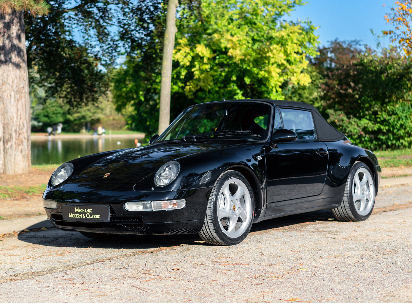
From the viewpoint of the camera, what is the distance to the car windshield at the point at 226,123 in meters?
6.39

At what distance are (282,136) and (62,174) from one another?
2462mm

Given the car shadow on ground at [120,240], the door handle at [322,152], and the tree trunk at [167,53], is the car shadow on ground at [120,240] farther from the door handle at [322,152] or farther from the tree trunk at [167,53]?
the tree trunk at [167,53]

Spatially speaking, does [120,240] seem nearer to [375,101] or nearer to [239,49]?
[239,49]

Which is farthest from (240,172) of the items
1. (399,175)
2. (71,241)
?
(399,175)

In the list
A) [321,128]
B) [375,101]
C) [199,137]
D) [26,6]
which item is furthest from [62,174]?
[375,101]

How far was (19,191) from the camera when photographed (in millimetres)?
9625

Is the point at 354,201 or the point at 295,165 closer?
the point at 295,165

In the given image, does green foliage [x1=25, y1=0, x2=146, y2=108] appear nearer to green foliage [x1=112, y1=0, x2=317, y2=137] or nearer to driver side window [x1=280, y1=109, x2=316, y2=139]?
green foliage [x1=112, y1=0, x2=317, y2=137]

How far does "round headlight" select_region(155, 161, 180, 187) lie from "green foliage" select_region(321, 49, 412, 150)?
71.9ft

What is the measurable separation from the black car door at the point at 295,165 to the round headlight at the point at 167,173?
3.93 feet

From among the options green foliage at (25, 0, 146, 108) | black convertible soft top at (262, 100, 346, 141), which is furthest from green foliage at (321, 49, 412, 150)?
black convertible soft top at (262, 100, 346, 141)

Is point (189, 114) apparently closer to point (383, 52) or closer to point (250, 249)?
point (250, 249)

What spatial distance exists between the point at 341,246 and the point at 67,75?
15.0 meters

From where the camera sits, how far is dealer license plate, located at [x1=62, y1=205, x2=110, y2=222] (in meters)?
5.31
